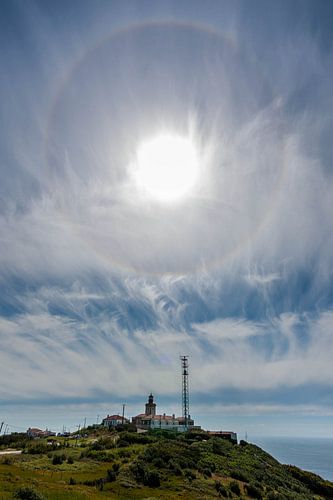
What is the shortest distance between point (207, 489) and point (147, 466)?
302 inches

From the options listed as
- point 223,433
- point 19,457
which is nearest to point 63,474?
point 19,457

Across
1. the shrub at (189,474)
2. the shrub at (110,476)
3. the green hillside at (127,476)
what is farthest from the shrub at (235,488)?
the shrub at (110,476)

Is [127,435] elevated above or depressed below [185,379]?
below

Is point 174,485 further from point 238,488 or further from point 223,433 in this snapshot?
point 223,433

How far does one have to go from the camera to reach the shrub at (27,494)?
846 inches

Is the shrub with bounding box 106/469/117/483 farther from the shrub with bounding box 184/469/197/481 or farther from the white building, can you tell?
the white building

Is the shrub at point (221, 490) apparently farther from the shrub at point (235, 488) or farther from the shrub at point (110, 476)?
the shrub at point (110, 476)

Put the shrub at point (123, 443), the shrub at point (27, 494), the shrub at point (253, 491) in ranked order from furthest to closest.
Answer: the shrub at point (123, 443), the shrub at point (253, 491), the shrub at point (27, 494)

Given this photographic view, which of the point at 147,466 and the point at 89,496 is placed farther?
the point at 147,466

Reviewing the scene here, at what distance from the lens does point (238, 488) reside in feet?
116

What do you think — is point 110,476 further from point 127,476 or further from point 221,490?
point 221,490

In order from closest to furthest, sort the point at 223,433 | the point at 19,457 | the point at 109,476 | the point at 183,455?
the point at 109,476 < the point at 19,457 < the point at 183,455 < the point at 223,433

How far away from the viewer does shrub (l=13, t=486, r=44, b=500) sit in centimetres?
2150

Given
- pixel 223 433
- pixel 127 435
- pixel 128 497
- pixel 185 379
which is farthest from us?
pixel 185 379
